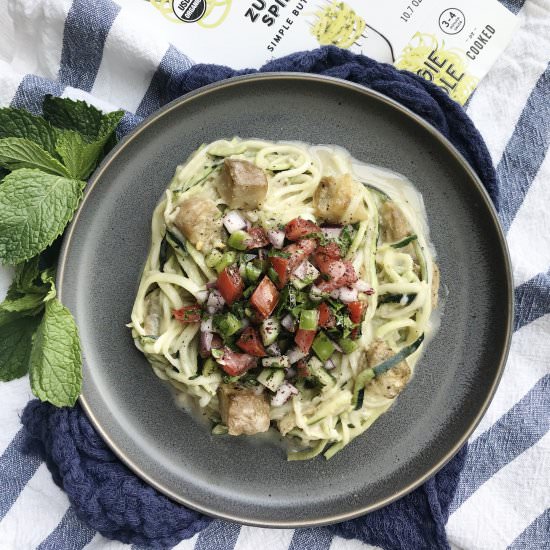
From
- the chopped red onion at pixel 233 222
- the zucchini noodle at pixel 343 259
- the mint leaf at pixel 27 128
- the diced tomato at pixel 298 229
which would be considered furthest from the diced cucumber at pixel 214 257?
the mint leaf at pixel 27 128

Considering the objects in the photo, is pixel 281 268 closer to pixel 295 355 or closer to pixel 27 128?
pixel 295 355

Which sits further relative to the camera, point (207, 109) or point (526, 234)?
point (526, 234)

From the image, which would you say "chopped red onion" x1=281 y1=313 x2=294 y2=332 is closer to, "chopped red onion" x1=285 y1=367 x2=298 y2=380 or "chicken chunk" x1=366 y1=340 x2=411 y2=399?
"chopped red onion" x1=285 y1=367 x2=298 y2=380

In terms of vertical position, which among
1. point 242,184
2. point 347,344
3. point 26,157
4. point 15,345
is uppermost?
point 242,184

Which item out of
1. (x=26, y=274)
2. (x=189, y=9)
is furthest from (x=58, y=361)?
(x=189, y=9)

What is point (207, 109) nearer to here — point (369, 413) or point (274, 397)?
point (274, 397)

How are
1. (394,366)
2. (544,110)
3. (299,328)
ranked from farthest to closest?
(544,110)
(394,366)
(299,328)

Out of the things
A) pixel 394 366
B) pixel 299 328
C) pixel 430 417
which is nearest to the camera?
pixel 299 328

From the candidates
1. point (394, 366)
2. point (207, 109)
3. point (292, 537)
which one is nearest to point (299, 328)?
point (394, 366)
